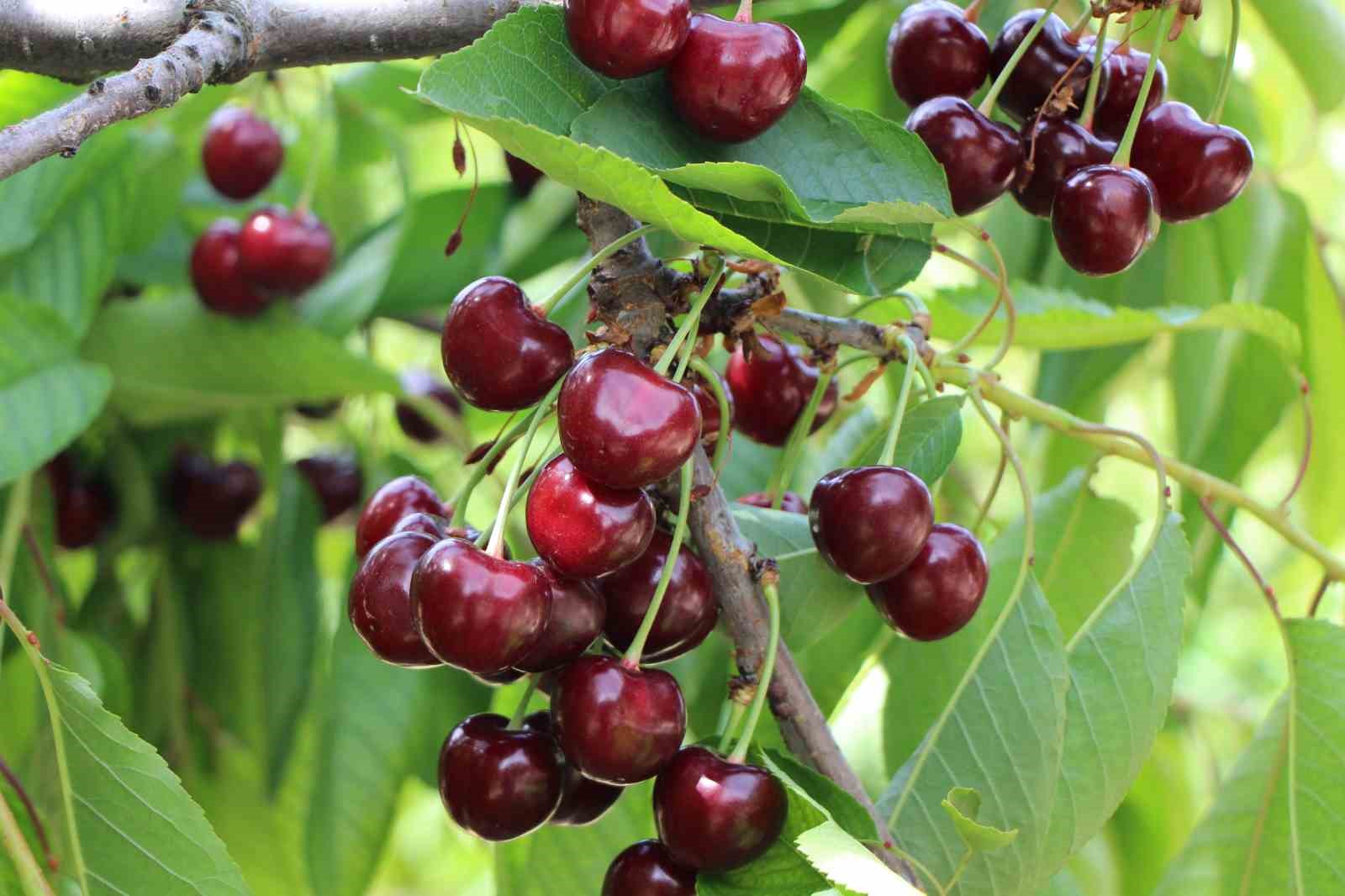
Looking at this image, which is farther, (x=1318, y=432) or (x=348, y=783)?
(x=1318, y=432)

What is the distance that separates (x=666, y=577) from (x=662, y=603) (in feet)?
0.11

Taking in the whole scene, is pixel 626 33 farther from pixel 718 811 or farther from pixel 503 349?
pixel 718 811

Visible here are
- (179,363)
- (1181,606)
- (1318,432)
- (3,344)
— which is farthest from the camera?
(1318,432)

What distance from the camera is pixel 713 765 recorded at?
75cm

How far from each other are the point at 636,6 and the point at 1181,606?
585 millimetres

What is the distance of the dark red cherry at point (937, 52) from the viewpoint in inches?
36.0

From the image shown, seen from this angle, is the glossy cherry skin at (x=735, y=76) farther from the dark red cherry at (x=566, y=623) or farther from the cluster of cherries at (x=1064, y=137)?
the dark red cherry at (x=566, y=623)

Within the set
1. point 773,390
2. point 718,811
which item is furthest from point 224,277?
point 718,811

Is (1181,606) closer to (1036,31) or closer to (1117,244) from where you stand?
(1117,244)

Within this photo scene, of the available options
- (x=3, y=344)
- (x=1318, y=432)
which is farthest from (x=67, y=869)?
(x=1318, y=432)

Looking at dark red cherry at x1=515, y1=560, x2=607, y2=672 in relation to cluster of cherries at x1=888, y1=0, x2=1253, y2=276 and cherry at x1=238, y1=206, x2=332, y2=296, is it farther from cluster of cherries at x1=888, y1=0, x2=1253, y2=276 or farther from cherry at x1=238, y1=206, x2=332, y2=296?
cherry at x1=238, y1=206, x2=332, y2=296

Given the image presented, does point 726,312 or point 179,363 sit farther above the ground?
point 726,312

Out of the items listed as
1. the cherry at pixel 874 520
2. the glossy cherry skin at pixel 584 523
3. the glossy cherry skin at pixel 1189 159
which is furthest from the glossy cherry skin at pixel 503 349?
the glossy cherry skin at pixel 1189 159

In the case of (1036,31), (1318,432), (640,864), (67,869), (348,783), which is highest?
(1036,31)
